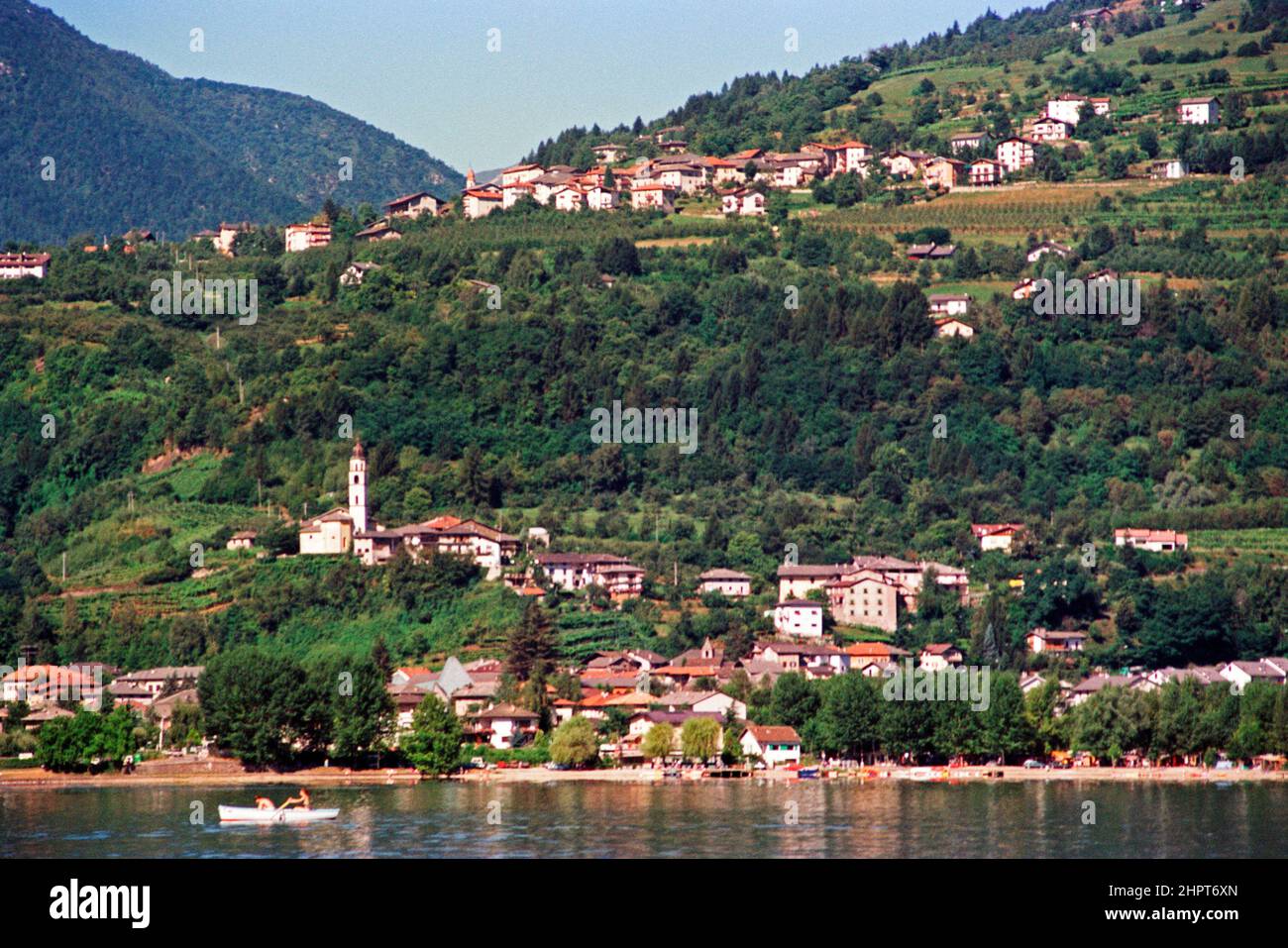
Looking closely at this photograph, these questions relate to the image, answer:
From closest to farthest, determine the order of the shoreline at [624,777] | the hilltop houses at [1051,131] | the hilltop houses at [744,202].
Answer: the shoreline at [624,777] < the hilltop houses at [744,202] < the hilltop houses at [1051,131]

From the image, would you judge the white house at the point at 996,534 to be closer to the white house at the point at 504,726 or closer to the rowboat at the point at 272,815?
the white house at the point at 504,726

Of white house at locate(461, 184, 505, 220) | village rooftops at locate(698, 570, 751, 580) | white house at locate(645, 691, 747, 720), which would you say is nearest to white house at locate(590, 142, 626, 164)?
white house at locate(461, 184, 505, 220)

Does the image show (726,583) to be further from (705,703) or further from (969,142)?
(969,142)

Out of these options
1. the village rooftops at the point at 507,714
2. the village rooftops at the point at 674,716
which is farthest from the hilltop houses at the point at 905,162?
the village rooftops at the point at 507,714

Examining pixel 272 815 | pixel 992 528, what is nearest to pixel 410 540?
pixel 992 528

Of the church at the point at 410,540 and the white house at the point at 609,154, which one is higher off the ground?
the white house at the point at 609,154
